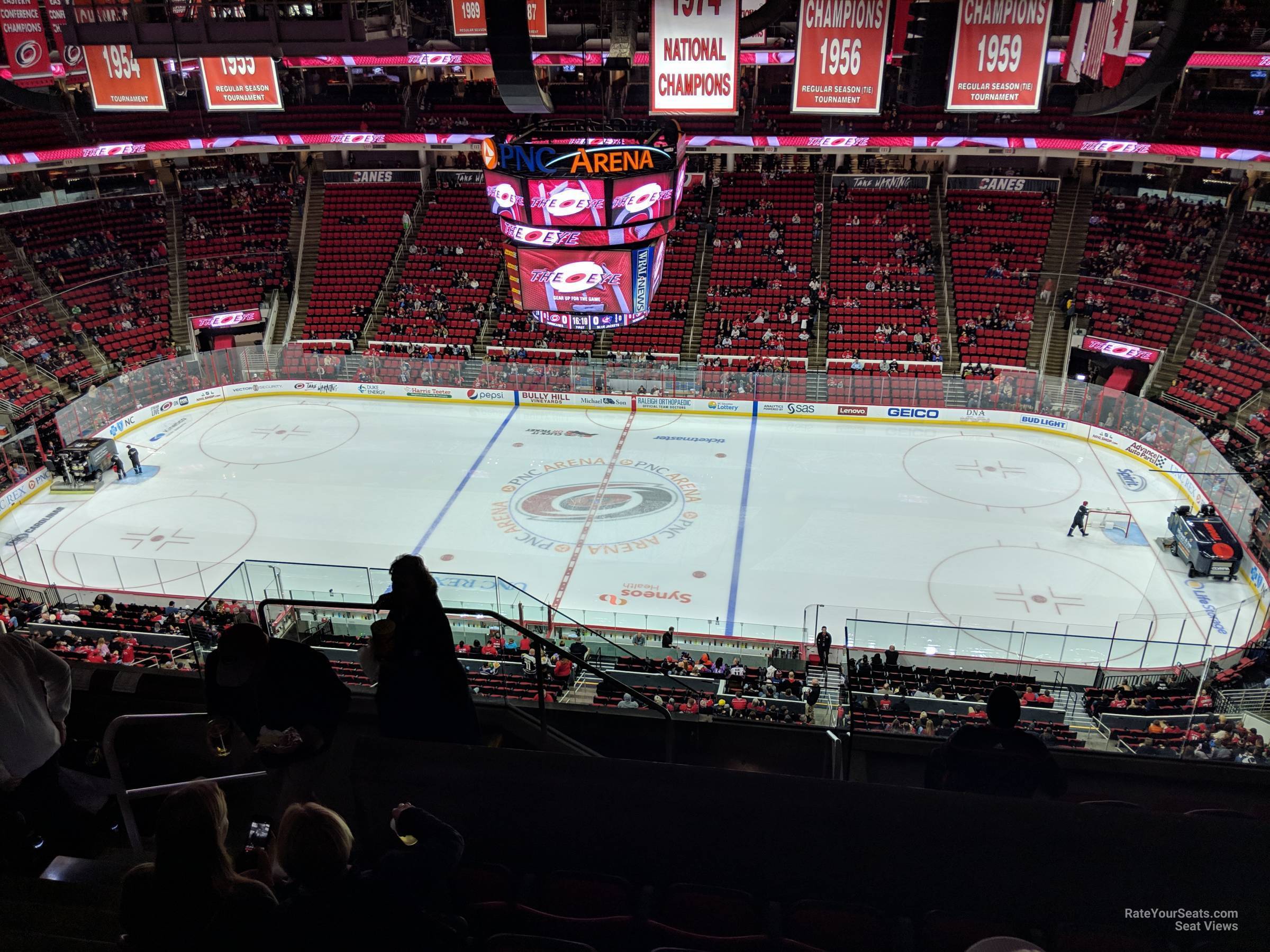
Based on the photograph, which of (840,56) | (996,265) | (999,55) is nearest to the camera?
(999,55)

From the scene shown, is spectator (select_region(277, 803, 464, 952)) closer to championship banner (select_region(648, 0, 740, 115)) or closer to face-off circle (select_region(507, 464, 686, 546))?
championship banner (select_region(648, 0, 740, 115))

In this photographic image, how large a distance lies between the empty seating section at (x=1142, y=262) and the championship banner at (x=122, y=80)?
86.8ft

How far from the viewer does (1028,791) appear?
502 cm

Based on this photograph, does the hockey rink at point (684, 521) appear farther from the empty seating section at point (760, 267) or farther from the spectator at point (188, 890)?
the spectator at point (188, 890)

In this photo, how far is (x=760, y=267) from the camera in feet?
105

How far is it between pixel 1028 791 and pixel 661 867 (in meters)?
2.21

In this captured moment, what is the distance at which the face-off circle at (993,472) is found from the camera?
22.0m

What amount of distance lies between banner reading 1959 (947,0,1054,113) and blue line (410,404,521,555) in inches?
507

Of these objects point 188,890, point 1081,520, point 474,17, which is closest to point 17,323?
point 474,17

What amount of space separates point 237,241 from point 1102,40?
3020 cm

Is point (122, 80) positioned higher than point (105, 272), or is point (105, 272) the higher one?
point (122, 80)

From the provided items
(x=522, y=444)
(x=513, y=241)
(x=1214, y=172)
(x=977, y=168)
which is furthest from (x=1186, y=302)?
(x=513, y=241)

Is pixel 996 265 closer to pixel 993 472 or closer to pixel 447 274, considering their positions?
pixel 993 472

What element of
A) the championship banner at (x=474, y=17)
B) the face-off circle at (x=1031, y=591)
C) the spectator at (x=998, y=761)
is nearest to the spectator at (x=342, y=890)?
the spectator at (x=998, y=761)
